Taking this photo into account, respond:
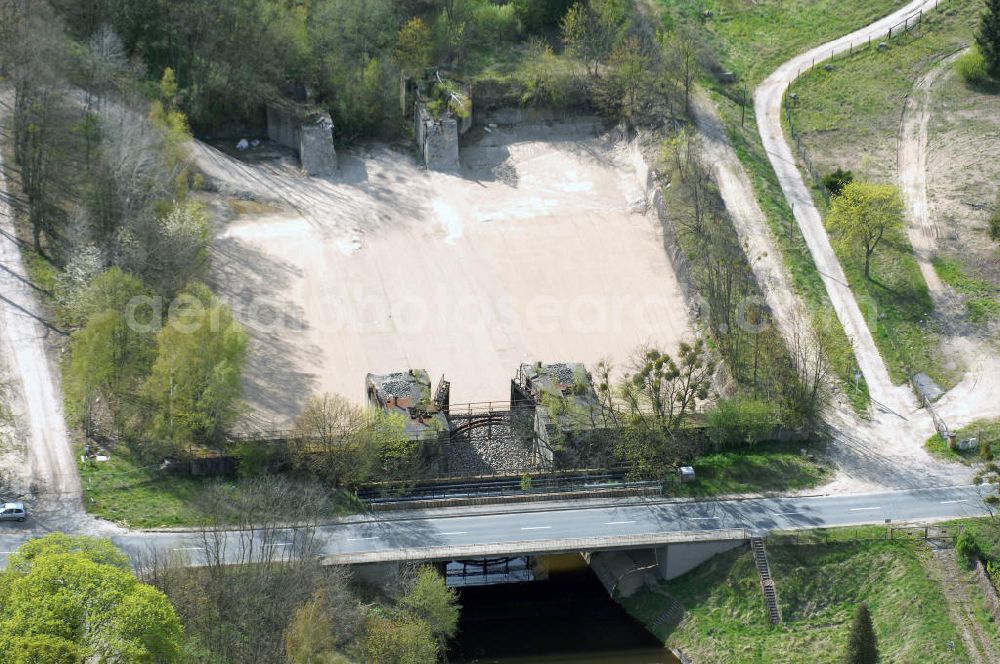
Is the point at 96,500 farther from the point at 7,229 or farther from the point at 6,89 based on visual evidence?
the point at 6,89

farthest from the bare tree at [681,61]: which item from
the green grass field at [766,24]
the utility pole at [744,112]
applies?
the green grass field at [766,24]

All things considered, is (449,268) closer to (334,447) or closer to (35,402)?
(334,447)

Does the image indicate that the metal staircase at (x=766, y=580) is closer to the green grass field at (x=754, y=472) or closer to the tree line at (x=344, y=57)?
the green grass field at (x=754, y=472)

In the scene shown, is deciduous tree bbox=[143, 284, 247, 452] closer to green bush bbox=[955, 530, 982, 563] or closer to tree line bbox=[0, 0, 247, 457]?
tree line bbox=[0, 0, 247, 457]

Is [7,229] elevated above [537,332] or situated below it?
above

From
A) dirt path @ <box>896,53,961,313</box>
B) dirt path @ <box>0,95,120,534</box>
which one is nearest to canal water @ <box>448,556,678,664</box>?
dirt path @ <box>0,95,120,534</box>

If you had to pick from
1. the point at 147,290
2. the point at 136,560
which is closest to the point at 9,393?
the point at 147,290

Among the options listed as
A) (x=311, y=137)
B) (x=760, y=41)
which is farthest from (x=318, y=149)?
(x=760, y=41)
